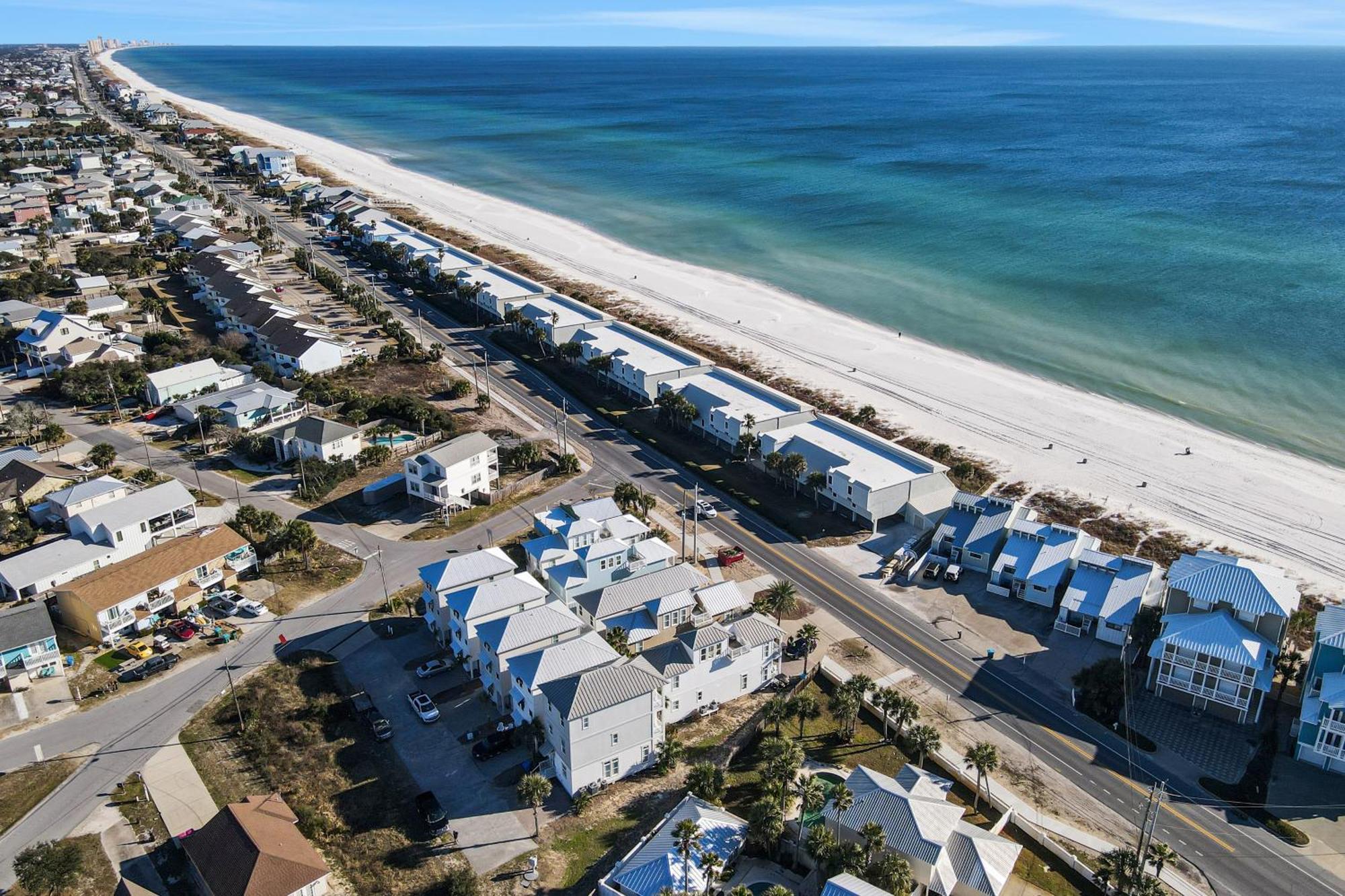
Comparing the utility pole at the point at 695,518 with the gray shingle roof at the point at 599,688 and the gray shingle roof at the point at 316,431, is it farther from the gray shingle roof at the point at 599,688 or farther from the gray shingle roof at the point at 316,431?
the gray shingle roof at the point at 316,431

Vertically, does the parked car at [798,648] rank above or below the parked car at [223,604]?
below

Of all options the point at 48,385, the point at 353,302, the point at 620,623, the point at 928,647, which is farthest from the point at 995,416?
the point at 48,385

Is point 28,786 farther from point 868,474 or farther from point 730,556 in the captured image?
point 868,474

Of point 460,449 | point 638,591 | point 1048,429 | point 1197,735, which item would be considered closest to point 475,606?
point 638,591

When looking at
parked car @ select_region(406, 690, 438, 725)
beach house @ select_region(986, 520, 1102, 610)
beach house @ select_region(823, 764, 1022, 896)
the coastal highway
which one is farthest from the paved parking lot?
parked car @ select_region(406, 690, 438, 725)

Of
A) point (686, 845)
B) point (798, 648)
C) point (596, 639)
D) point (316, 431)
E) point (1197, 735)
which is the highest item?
point (316, 431)

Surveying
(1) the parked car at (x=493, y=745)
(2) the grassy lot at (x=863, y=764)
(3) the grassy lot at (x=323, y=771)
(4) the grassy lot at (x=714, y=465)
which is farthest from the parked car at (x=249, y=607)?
(4) the grassy lot at (x=714, y=465)
